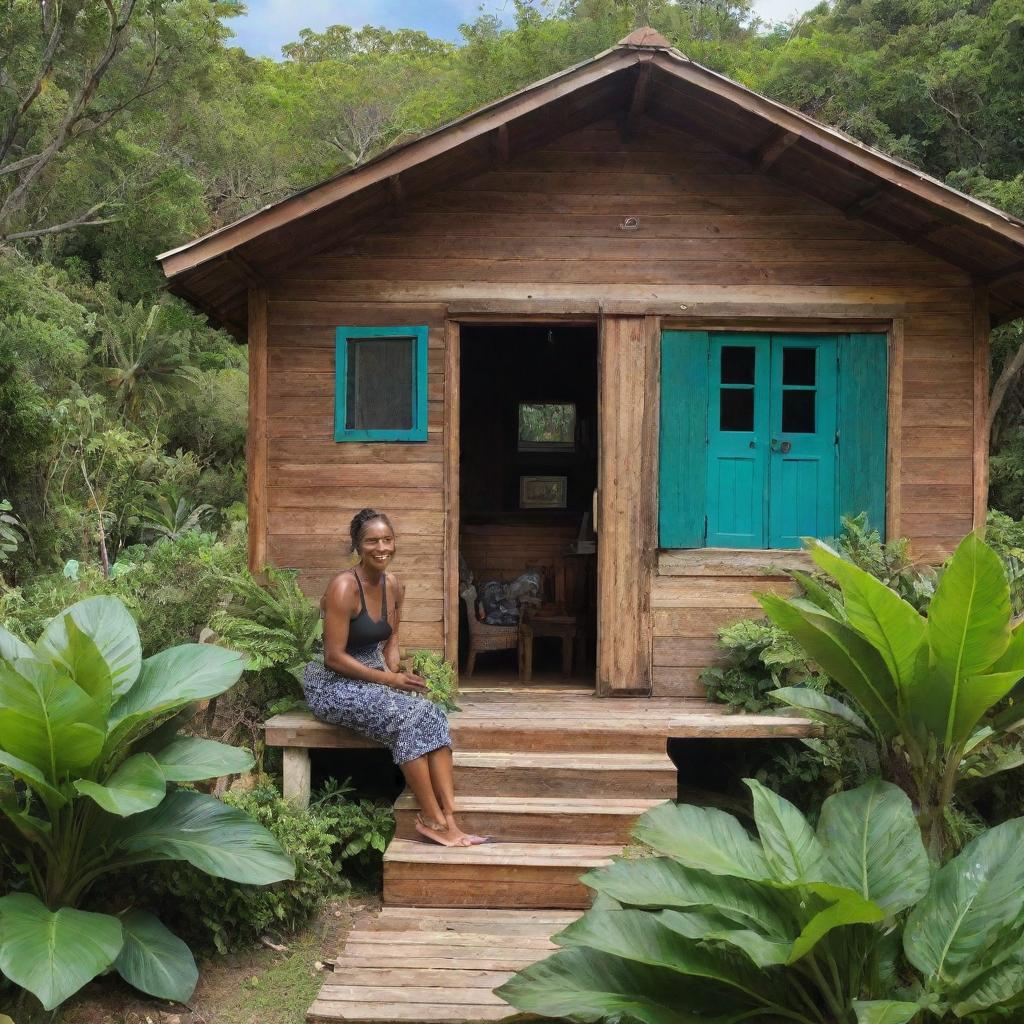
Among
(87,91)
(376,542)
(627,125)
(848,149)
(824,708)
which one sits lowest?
(824,708)

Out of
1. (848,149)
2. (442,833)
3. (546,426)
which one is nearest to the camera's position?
(442,833)

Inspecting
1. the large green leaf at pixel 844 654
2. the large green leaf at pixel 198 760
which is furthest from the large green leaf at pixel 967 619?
the large green leaf at pixel 198 760

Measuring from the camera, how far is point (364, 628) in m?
5.86

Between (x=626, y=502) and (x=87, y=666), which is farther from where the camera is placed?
(x=626, y=502)

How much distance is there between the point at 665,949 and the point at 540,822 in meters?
2.12

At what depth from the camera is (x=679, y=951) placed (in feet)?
12.1

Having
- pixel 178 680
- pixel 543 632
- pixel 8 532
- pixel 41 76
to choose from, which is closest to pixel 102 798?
pixel 178 680

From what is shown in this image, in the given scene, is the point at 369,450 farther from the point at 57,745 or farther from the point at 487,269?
the point at 57,745

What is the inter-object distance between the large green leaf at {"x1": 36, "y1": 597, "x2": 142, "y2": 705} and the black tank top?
1238 millimetres

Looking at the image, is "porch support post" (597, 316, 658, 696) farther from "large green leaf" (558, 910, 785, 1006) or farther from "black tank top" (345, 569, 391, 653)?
"large green leaf" (558, 910, 785, 1006)

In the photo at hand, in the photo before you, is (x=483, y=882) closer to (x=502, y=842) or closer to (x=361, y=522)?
(x=502, y=842)

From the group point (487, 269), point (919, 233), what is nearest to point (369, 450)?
point (487, 269)

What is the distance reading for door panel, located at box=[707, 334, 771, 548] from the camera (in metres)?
7.43

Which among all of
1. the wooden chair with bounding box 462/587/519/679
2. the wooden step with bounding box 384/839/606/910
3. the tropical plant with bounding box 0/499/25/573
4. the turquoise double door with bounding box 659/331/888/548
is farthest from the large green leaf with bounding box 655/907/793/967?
the tropical plant with bounding box 0/499/25/573
